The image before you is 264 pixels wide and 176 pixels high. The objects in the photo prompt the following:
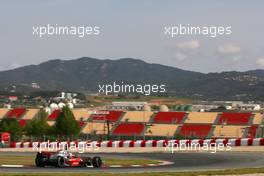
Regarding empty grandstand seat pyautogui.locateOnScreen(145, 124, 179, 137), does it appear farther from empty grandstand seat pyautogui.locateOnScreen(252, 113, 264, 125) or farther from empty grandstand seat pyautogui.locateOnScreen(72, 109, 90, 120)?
empty grandstand seat pyautogui.locateOnScreen(72, 109, 90, 120)

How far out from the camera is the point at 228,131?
113 m

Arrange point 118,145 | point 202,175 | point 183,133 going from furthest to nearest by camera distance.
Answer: point 183,133, point 118,145, point 202,175

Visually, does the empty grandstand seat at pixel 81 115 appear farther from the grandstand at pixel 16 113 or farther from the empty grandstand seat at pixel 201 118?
the empty grandstand seat at pixel 201 118

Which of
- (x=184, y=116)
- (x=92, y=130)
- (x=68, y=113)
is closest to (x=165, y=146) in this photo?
(x=68, y=113)

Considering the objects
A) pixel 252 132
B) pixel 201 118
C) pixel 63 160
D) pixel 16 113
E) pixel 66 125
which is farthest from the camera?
pixel 16 113

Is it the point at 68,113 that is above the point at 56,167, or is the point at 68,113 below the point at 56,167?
above

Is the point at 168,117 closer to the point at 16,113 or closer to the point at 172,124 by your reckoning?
the point at 172,124

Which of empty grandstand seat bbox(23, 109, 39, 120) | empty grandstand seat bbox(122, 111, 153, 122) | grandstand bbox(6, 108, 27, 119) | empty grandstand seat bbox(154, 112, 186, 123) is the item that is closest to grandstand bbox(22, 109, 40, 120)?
empty grandstand seat bbox(23, 109, 39, 120)

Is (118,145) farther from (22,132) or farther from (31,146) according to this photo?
(22,132)

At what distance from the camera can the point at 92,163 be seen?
30984 mm

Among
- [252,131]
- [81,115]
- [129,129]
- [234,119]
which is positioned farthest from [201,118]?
[81,115]

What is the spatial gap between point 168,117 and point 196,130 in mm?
14334

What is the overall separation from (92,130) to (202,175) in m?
93.4

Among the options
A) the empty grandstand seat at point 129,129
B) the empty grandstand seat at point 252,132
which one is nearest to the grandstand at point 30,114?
the empty grandstand seat at point 129,129
